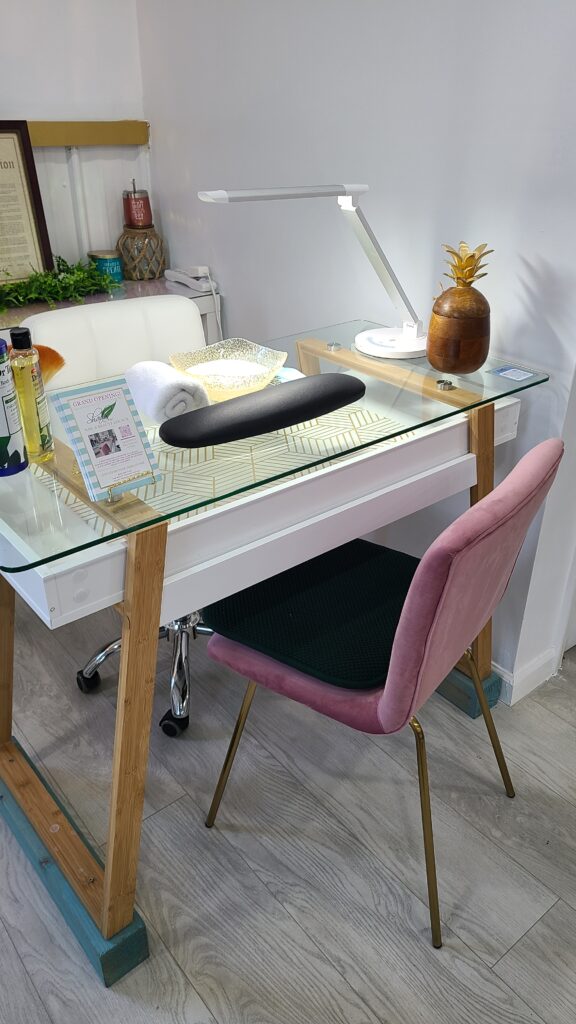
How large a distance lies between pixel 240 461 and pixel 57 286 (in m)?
1.35

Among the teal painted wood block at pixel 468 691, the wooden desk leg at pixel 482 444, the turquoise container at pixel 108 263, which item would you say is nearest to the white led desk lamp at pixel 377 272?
the wooden desk leg at pixel 482 444

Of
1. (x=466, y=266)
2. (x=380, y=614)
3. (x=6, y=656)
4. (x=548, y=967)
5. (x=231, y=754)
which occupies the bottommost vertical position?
(x=548, y=967)

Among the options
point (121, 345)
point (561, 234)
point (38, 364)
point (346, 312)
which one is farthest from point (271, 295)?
point (38, 364)

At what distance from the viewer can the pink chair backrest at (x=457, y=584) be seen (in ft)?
3.28

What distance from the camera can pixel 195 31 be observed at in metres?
2.16

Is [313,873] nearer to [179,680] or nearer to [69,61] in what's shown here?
[179,680]

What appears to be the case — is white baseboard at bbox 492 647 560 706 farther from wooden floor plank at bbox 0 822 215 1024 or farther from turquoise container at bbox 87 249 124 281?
turquoise container at bbox 87 249 124 281

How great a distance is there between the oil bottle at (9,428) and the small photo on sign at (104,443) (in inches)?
5.8

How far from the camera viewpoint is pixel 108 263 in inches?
98.7

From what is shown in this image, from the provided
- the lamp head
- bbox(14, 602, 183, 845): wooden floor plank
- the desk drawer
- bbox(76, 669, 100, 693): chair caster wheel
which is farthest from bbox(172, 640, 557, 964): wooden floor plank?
the lamp head

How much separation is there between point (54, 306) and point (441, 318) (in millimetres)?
1266

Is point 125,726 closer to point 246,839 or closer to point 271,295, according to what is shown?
point 246,839

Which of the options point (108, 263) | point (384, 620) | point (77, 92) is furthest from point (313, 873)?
point (77, 92)

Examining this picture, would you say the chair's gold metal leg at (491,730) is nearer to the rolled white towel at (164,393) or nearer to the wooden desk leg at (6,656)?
the rolled white towel at (164,393)
